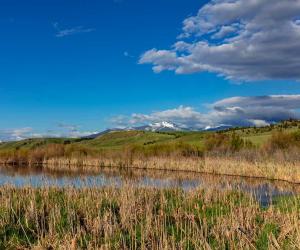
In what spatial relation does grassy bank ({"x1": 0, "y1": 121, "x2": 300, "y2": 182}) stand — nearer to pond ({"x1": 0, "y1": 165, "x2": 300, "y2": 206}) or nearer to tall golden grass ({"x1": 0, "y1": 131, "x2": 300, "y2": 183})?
tall golden grass ({"x1": 0, "y1": 131, "x2": 300, "y2": 183})

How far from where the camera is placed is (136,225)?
1272cm

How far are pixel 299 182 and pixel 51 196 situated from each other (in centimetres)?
1928

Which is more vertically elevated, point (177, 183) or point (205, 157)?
point (205, 157)

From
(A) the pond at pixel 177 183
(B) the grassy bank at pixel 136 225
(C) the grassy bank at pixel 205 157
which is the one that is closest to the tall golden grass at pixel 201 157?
(C) the grassy bank at pixel 205 157

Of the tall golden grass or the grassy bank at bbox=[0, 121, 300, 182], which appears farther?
the grassy bank at bbox=[0, 121, 300, 182]

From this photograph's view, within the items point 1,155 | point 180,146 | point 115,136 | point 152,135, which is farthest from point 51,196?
point 115,136

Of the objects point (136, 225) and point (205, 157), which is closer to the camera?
point (136, 225)

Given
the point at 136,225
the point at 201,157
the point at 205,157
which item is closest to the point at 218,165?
the point at 205,157

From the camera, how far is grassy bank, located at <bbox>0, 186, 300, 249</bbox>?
9.91 meters

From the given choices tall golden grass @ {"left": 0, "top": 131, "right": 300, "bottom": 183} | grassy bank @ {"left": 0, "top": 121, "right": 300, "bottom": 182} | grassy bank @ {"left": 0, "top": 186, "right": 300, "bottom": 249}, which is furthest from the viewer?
grassy bank @ {"left": 0, "top": 121, "right": 300, "bottom": 182}

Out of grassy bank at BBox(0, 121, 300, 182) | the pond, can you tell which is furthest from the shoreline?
the pond

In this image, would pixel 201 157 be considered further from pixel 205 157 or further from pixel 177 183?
pixel 177 183

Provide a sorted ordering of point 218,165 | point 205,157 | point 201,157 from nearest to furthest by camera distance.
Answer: point 218,165 → point 205,157 → point 201,157

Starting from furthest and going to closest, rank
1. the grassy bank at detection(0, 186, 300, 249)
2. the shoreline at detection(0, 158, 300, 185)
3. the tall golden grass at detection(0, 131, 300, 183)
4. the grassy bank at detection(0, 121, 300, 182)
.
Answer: the grassy bank at detection(0, 121, 300, 182)
the tall golden grass at detection(0, 131, 300, 183)
the shoreline at detection(0, 158, 300, 185)
the grassy bank at detection(0, 186, 300, 249)
